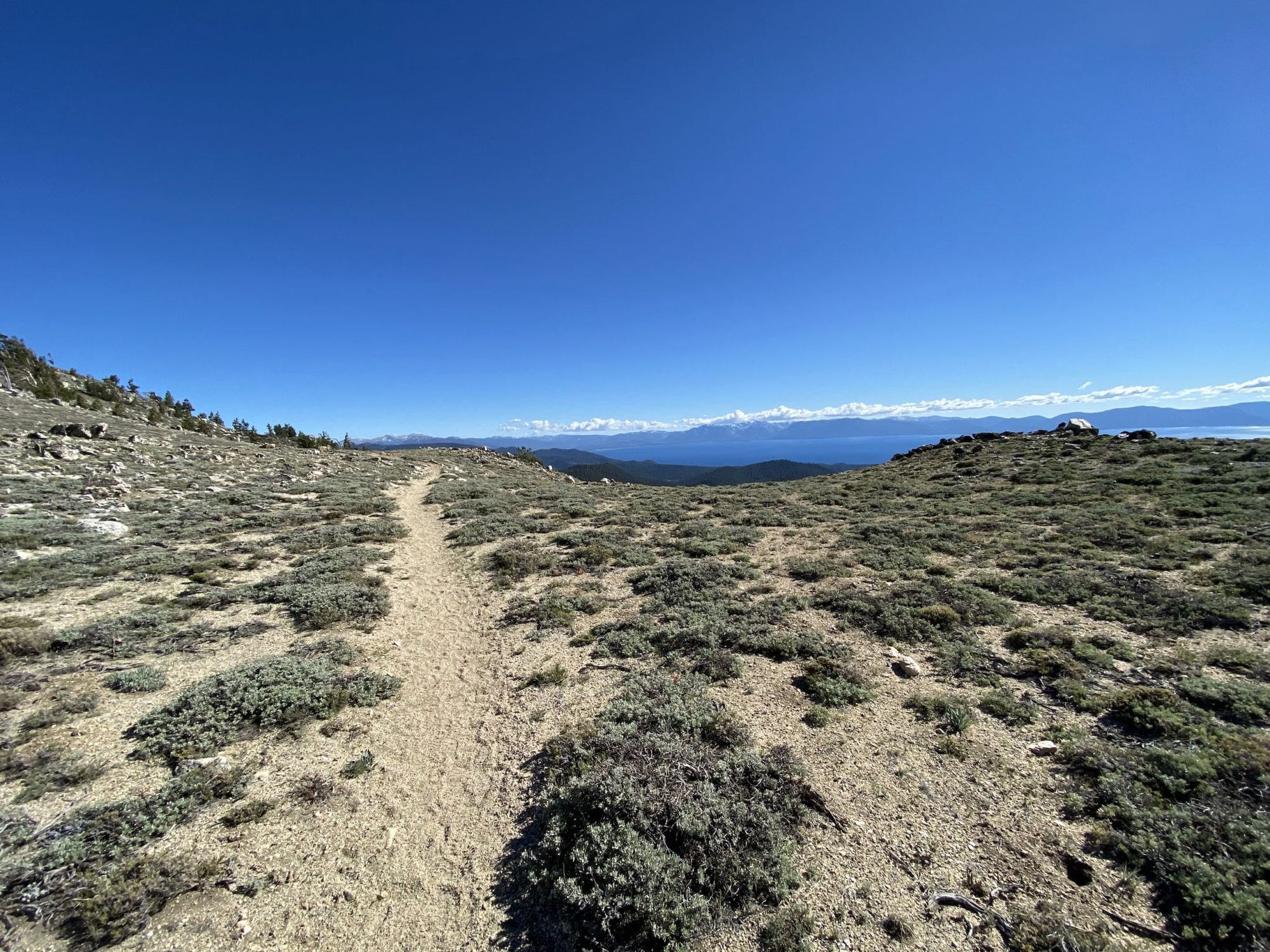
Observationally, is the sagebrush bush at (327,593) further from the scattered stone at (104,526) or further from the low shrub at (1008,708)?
the low shrub at (1008,708)

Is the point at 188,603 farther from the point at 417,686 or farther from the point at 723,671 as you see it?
the point at 723,671

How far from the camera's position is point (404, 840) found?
5695 mm

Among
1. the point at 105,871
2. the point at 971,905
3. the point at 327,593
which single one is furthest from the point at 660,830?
the point at 327,593

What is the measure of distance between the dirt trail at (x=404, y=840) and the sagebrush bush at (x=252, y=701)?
2.27ft

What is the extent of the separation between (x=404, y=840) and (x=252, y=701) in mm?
4258

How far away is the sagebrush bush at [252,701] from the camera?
6.82 m

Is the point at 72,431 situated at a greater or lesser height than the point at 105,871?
greater

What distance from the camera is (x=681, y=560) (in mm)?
14953

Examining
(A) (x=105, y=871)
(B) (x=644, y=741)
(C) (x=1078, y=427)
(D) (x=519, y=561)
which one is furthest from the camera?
(C) (x=1078, y=427)

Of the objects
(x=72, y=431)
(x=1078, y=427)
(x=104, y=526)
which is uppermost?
(x=72, y=431)

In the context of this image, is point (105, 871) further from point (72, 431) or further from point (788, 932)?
point (72, 431)

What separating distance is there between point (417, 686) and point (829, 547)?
1379 centimetres

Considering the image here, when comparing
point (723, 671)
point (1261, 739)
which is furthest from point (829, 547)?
point (1261, 739)

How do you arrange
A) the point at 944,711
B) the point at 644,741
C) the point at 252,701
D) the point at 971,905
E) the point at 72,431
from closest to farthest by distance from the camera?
the point at 971,905, the point at 644,741, the point at 944,711, the point at 252,701, the point at 72,431
